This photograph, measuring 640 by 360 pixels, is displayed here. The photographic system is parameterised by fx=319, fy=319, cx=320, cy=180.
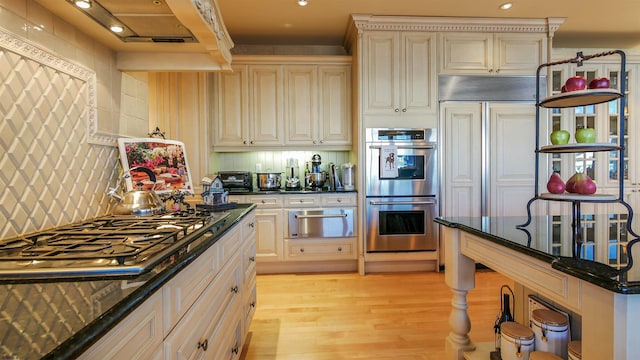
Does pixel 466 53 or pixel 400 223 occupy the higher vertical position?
pixel 466 53

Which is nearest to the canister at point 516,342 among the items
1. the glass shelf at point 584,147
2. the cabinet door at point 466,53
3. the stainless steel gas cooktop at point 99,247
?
the glass shelf at point 584,147

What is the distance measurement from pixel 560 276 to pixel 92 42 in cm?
228

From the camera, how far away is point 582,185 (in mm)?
1206

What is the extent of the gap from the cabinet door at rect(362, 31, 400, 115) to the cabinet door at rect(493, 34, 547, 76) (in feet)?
3.68

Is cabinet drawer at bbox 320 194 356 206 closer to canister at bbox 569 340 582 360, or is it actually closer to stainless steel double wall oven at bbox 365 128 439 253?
stainless steel double wall oven at bbox 365 128 439 253

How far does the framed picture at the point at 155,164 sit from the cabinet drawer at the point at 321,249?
1516mm

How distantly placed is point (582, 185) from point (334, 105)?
2.80 metres

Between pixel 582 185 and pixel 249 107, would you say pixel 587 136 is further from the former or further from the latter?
pixel 249 107

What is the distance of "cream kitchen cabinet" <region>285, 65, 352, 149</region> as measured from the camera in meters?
3.69

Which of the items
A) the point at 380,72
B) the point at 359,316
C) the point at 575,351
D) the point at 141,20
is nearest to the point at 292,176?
the point at 380,72

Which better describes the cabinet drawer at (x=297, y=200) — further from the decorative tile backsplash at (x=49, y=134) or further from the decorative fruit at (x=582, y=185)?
the decorative fruit at (x=582, y=185)

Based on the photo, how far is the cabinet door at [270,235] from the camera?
3.40 metres

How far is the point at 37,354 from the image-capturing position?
45 cm

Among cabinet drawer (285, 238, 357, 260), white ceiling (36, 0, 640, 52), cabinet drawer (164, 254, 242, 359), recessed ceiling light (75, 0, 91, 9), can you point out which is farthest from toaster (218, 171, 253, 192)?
recessed ceiling light (75, 0, 91, 9)
